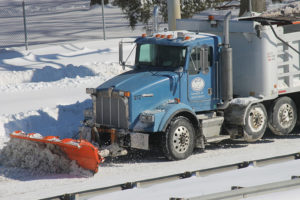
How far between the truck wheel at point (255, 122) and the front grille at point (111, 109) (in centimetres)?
262

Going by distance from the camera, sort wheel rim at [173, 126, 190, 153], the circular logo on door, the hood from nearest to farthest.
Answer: the hood, wheel rim at [173, 126, 190, 153], the circular logo on door

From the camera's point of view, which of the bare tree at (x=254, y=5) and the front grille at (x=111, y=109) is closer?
the front grille at (x=111, y=109)

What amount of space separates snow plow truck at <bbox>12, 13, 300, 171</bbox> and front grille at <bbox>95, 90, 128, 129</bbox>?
2cm

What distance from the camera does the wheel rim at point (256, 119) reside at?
13.4 meters

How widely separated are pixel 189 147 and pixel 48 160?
265 cm

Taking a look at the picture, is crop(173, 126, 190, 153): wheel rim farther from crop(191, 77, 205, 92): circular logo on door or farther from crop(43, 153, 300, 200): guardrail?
crop(43, 153, 300, 200): guardrail

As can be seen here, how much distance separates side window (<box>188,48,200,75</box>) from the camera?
496 inches

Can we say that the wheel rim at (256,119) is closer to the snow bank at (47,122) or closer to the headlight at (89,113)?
the headlight at (89,113)

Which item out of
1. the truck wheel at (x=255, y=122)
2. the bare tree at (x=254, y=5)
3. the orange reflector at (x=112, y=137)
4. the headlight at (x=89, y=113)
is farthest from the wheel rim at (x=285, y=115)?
the bare tree at (x=254, y=5)

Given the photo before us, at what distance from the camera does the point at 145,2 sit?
23297 millimetres

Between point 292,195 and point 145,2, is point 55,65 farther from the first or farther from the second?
point 292,195

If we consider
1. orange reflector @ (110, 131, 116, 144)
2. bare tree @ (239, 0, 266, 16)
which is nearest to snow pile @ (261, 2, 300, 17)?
orange reflector @ (110, 131, 116, 144)

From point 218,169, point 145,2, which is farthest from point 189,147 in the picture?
point 145,2

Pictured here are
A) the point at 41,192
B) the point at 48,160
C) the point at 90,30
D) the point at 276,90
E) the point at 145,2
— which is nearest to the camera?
the point at 41,192
